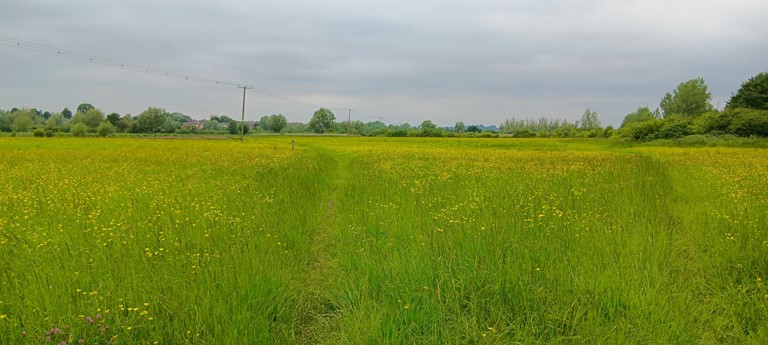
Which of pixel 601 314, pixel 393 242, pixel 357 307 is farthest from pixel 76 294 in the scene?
pixel 601 314

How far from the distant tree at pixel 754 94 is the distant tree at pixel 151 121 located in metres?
120

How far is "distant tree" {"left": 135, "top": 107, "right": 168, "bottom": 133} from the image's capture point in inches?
4166

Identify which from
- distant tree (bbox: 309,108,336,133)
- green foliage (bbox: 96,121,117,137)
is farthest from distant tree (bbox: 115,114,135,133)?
distant tree (bbox: 309,108,336,133)

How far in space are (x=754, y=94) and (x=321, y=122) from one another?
5032 inches

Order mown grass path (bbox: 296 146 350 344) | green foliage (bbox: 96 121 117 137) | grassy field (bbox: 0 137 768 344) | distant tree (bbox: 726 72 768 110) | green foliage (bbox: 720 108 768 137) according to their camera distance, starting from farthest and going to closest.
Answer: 1. green foliage (bbox: 96 121 117 137)
2. distant tree (bbox: 726 72 768 110)
3. green foliage (bbox: 720 108 768 137)
4. mown grass path (bbox: 296 146 350 344)
5. grassy field (bbox: 0 137 768 344)

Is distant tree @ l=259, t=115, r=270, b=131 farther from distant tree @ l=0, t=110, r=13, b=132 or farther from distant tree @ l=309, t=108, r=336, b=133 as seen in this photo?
distant tree @ l=0, t=110, r=13, b=132

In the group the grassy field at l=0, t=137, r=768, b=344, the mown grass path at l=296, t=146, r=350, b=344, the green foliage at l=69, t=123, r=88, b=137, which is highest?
the green foliage at l=69, t=123, r=88, b=137

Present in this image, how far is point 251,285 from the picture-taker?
4.73 metres

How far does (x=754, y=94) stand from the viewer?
59719 mm

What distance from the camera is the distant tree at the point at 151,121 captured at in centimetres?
10581

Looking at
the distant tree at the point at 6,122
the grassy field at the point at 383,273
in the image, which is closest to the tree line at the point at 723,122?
the grassy field at the point at 383,273

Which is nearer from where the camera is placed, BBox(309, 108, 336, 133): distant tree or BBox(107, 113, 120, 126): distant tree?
BBox(107, 113, 120, 126): distant tree

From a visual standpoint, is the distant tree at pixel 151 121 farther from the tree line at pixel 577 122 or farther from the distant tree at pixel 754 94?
the distant tree at pixel 754 94

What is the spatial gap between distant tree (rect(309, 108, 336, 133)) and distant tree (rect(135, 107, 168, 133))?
59.8 meters
